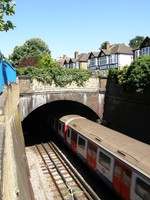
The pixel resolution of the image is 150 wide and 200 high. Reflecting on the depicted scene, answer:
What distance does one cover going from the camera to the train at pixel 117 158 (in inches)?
357

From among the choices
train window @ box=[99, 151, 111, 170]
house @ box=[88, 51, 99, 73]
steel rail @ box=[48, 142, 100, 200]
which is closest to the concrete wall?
steel rail @ box=[48, 142, 100, 200]

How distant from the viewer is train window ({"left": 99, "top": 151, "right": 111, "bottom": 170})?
11516 millimetres

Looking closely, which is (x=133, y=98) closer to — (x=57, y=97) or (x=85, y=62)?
(x=57, y=97)

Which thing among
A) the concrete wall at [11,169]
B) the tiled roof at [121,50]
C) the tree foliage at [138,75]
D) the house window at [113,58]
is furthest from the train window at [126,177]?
the house window at [113,58]

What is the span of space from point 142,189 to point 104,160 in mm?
3354

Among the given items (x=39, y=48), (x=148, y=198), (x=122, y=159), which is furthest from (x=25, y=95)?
(x=39, y=48)

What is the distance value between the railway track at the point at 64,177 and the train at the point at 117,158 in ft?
3.73

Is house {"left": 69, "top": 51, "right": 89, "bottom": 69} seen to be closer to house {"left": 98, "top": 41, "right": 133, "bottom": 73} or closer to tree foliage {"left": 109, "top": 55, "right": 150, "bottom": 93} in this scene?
house {"left": 98, "top": 41, "right": 133, "bottom": 73}

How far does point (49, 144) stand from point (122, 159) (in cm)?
1269

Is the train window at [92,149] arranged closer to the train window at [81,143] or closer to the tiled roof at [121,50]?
the train window at [81,143]

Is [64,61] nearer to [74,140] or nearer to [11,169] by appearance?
[74,140]

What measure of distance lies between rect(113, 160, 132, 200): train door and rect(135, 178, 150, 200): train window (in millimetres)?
609

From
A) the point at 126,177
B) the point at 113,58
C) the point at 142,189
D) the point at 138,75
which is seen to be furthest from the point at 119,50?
the point at 142,189

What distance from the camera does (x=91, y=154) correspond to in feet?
44.3
